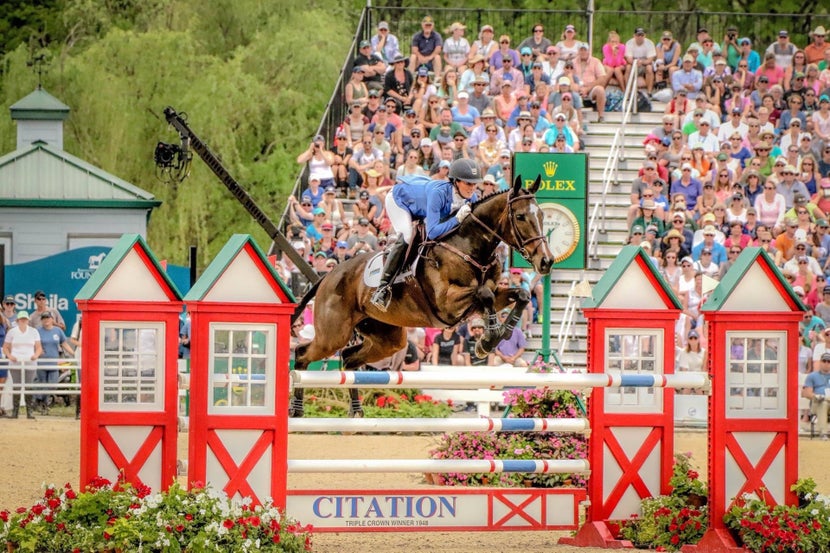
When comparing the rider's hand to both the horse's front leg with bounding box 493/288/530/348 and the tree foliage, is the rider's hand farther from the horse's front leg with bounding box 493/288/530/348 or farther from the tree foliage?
the tree foliage

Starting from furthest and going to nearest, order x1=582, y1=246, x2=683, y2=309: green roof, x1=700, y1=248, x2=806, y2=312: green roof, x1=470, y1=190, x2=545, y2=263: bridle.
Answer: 1. x1=470, y1=190, x2=545, y2=263: bridle
2. x1=582, y1=246, x2=683, y2=309: green roof
3. x1=700, y1=248, x2=806, y2=312: green roof

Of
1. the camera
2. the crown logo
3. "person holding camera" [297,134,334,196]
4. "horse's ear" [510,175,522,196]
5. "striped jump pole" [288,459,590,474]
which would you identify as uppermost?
"person holding camera" [297,134,334,196]

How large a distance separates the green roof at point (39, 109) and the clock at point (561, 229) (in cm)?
1155

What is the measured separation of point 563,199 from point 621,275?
4488 mm

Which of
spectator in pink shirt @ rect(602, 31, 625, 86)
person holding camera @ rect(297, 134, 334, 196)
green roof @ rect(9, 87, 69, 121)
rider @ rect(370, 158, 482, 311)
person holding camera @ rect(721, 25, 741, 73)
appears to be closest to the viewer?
rider @ rect(370, 158, 482, 311)

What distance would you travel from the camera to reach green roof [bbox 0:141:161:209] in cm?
2045

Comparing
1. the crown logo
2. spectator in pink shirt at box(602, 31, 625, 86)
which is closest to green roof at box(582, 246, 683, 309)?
the crown logo

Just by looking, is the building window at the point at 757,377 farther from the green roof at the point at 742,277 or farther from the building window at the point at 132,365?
the building window at the point at 132,365

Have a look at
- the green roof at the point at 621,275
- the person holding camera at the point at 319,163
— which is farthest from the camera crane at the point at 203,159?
the green roof at the point at 621,275

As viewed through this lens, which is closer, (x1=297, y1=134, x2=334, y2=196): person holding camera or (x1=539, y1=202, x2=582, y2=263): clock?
(x1=539, y1=202, x2=582, y2=263): clock

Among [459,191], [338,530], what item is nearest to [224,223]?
[459,191]

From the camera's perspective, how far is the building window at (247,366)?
24.9ft

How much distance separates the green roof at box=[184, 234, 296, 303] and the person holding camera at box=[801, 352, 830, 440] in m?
10.2

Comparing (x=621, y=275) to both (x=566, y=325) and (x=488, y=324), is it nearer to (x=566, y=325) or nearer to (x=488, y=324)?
(x=488, y=324)
